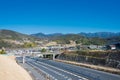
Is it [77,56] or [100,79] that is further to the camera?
[77,56]

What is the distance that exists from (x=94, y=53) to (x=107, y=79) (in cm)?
6946

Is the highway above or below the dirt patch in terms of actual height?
below

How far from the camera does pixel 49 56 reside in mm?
184375

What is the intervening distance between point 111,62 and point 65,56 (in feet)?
237

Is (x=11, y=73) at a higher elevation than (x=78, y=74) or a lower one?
higher

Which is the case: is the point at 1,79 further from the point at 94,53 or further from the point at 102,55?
the point at 94,53

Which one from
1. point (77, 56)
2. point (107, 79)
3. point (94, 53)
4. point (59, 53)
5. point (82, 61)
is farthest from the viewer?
point (59, 53)

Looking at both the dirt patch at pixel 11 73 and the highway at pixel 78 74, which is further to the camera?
the highway at pixel 78 74

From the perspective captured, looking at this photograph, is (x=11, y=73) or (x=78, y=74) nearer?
(x=11, y=73)

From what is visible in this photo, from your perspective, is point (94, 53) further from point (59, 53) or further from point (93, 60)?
point (59, 53)

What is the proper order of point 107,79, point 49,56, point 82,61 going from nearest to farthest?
1. point 107,79
2. point 82,61
3. point 49,56

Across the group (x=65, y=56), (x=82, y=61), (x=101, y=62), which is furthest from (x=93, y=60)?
(x=65, y=56)

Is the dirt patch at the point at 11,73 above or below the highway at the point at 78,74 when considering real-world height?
above

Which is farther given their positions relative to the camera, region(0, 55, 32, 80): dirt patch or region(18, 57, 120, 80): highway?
region(18, 57, 120, 80): highway
